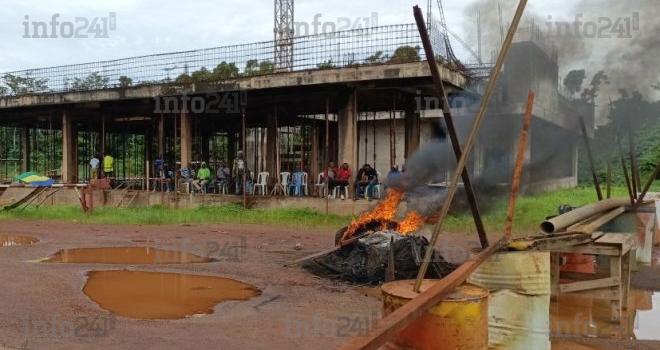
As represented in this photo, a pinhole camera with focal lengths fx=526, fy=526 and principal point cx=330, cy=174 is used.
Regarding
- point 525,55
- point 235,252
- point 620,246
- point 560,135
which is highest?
point 525,55

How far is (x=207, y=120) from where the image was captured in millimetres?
23359

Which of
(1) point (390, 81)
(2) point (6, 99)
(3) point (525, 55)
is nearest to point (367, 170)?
(1) point (390, 81)

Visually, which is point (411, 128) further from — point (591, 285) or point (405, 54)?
point (591, 285)

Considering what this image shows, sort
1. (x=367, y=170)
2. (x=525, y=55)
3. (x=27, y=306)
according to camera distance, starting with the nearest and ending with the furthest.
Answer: (x=27, y=306) < (x=525, y=55) < (x=367, y=170)

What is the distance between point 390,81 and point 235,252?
756cm

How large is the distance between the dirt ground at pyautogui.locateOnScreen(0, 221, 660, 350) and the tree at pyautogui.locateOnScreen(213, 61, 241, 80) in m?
7.73

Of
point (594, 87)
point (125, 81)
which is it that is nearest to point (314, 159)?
point (125, 81)

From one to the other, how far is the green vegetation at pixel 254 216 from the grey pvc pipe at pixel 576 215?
4.08 metres

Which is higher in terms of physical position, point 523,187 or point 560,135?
point 560,135

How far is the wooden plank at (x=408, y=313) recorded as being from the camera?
2.35 m

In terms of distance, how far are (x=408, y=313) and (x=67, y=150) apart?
2307cm

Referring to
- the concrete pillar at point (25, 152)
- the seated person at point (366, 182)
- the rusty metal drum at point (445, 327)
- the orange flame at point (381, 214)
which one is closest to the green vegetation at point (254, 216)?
the seated person at point (366, 182)

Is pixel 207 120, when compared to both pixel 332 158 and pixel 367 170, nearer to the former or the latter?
pixel 332 158

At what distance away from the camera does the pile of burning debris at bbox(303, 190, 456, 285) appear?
25.3ft
